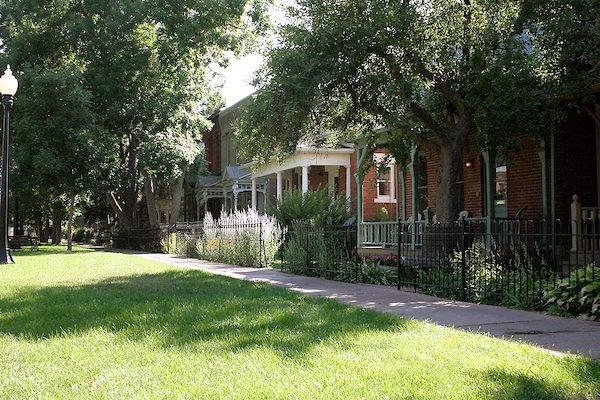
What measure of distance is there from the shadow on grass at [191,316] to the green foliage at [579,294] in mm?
2395

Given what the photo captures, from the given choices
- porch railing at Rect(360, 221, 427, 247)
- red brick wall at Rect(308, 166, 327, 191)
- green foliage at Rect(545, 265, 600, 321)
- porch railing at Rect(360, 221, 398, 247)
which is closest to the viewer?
green foliage at Rect(545, 265, 600, 321)

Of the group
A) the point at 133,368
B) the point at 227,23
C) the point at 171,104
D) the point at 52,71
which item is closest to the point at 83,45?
the point at 52,71

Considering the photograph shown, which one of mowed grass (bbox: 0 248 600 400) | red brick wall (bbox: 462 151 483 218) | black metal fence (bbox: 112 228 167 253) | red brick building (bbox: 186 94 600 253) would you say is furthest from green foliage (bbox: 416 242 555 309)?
black metal fence (bbox: 112 228 167 253)

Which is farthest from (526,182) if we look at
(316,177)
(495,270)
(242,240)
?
(316,177)

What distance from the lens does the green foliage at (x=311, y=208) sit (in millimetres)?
20719

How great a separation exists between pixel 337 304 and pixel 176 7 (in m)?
19.4

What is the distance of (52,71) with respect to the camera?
2709 cm

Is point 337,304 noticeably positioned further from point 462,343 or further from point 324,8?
point 324,8

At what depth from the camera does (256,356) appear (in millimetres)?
5539

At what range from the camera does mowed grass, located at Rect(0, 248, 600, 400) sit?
4.54m

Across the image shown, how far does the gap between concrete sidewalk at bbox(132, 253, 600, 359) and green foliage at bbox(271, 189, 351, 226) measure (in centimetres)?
803

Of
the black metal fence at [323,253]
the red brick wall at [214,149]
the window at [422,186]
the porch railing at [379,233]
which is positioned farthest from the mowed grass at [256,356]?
the red brick wall at [214,149]

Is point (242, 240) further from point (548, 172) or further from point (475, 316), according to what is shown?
point (475, 316)

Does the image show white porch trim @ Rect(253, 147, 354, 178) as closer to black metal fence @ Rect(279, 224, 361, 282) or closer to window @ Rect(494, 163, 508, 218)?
black metal fence @ Rect(279, 224, 361, 282)
